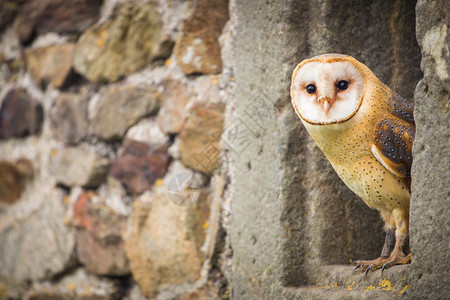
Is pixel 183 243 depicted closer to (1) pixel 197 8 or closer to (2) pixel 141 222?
(2) pixel 141 222

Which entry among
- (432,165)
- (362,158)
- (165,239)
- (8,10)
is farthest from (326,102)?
(8,10)

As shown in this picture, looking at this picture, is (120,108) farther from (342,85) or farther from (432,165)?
(432,165)

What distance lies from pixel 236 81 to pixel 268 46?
0.62ft

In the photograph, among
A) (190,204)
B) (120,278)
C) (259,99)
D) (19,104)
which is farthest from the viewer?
(19,104)

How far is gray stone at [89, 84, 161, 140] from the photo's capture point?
2012 mm

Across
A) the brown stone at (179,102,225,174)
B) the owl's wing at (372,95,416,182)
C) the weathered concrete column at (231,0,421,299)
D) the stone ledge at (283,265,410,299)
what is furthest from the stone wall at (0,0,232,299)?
the owl's wing at (372,95,416,182)

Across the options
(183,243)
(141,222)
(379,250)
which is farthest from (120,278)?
(379,250)

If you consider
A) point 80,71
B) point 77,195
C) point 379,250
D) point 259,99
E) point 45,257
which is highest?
point 259,99

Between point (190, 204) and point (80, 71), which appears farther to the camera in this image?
point (80, 71)

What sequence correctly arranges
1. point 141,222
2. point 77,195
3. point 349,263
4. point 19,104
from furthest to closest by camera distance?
point 19,104 → point 77,195 → point 141,222 → point 349,263

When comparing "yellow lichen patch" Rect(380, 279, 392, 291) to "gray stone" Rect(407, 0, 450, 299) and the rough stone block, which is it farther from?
the rough stone block

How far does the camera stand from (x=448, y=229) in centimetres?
107

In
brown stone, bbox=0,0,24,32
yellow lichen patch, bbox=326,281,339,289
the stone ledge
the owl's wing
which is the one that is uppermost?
the owl's wing

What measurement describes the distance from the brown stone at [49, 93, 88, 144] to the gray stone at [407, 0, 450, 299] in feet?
4.93
